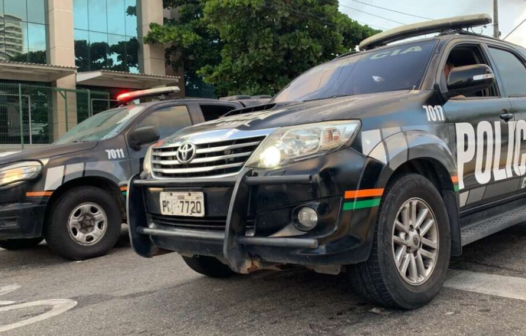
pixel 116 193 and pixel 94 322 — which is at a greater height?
pixel 116 193

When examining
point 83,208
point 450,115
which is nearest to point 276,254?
point 450,115

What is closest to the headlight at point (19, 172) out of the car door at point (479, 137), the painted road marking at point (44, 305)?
the painted road marking at point (44, 305)

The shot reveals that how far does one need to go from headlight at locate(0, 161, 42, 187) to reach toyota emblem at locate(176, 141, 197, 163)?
261cm

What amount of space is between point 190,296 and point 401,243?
1649 millimetres

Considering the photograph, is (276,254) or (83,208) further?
(83,208)

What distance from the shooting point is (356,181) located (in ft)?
8.59

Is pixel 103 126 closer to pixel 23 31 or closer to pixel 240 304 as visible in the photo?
pixel 240 304

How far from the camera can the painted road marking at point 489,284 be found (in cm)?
328

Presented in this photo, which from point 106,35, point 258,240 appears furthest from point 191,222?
point 106,35

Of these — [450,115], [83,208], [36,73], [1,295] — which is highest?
[36,73]

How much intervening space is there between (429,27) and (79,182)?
156 inches

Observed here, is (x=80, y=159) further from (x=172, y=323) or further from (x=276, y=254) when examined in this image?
(x=276, y=254)

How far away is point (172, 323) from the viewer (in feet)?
10.2

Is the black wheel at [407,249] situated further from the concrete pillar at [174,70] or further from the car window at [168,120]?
the concrete pillar at [174,70]
